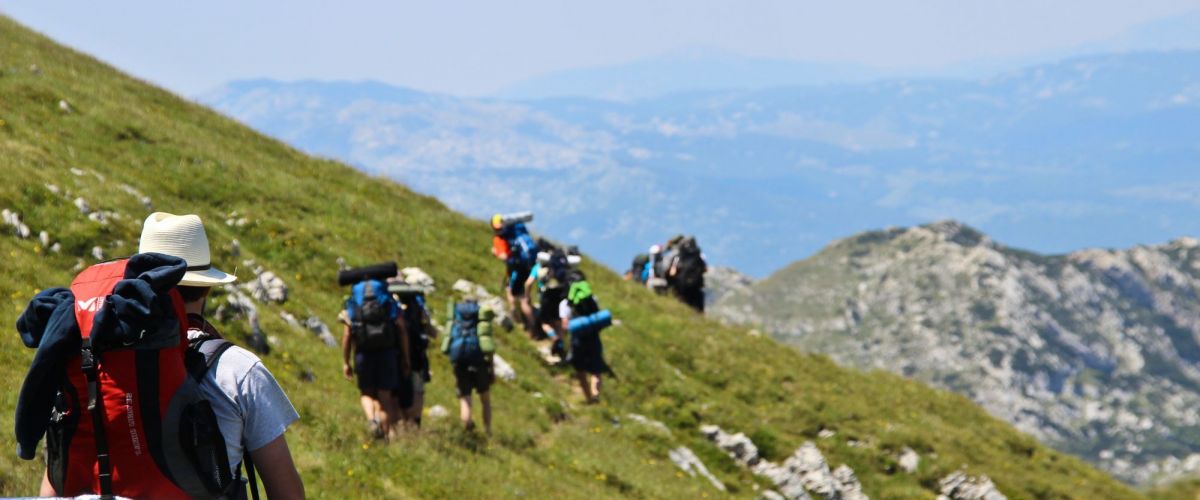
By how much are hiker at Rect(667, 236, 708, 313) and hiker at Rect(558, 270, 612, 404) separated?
11.5 metres

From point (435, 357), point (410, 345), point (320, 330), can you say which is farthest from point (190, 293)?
point (435, 357)

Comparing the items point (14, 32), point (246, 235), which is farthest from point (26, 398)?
point (14, 32)

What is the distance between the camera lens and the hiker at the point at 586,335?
73.5ft

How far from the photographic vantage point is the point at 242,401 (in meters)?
4.96

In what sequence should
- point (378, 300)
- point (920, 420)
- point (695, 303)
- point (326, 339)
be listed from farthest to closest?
point (695, 303) < point (920, 420) < point (326, 339) < point (378, 300)

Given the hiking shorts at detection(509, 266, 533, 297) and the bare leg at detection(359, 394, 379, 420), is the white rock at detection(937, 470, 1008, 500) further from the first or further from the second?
the bare leg at detection(359, 394, 379, 420)

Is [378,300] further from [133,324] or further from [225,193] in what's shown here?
[225,193]

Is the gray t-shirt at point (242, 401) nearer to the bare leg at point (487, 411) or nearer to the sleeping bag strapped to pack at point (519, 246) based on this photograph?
the bare leg at point (487, 411)

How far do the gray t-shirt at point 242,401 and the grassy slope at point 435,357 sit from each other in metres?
5.36

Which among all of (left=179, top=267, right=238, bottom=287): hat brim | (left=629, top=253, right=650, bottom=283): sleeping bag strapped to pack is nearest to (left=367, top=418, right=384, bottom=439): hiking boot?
(left=179, top=267, right=238, bottom=287): hat brim

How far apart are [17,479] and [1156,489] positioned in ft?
88.6

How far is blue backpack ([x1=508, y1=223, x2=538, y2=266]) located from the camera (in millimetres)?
25484

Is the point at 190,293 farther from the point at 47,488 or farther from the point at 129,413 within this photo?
the point at 47,488

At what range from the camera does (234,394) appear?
493cm
